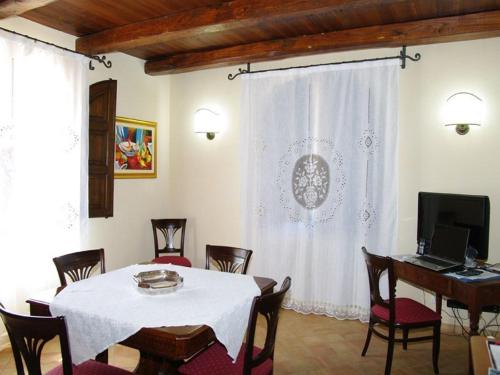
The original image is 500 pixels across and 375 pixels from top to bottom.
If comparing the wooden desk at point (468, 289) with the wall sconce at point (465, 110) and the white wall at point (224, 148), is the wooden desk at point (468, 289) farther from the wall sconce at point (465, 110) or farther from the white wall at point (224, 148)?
the wall sconce at point (465, 110)

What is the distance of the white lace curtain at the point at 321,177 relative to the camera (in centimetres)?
337

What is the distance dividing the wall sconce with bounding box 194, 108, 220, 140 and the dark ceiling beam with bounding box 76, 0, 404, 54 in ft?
3.48

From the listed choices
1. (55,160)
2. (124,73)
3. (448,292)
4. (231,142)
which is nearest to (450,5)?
(448,292)

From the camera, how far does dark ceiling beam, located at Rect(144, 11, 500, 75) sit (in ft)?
9.30

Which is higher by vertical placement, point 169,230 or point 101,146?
point 101,146

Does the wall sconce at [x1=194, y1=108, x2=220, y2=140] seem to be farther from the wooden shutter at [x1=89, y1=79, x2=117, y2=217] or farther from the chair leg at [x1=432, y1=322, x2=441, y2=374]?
the chair leg at [x1=432, y1=322, x2=441, y2=374]

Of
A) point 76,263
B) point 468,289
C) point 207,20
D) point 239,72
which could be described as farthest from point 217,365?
point 239,72

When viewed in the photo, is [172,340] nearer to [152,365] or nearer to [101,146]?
[152,365]

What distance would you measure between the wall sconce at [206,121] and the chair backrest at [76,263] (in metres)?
1.78

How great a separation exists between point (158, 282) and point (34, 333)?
0.65m

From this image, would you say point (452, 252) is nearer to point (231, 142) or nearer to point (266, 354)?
point (266, 354)

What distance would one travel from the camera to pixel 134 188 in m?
4.05

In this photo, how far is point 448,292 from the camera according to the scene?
2529mm

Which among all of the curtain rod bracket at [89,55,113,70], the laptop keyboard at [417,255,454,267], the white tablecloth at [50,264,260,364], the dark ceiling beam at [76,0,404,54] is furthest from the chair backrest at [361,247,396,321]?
the curtain rod bracket at [89,55,113,70]
